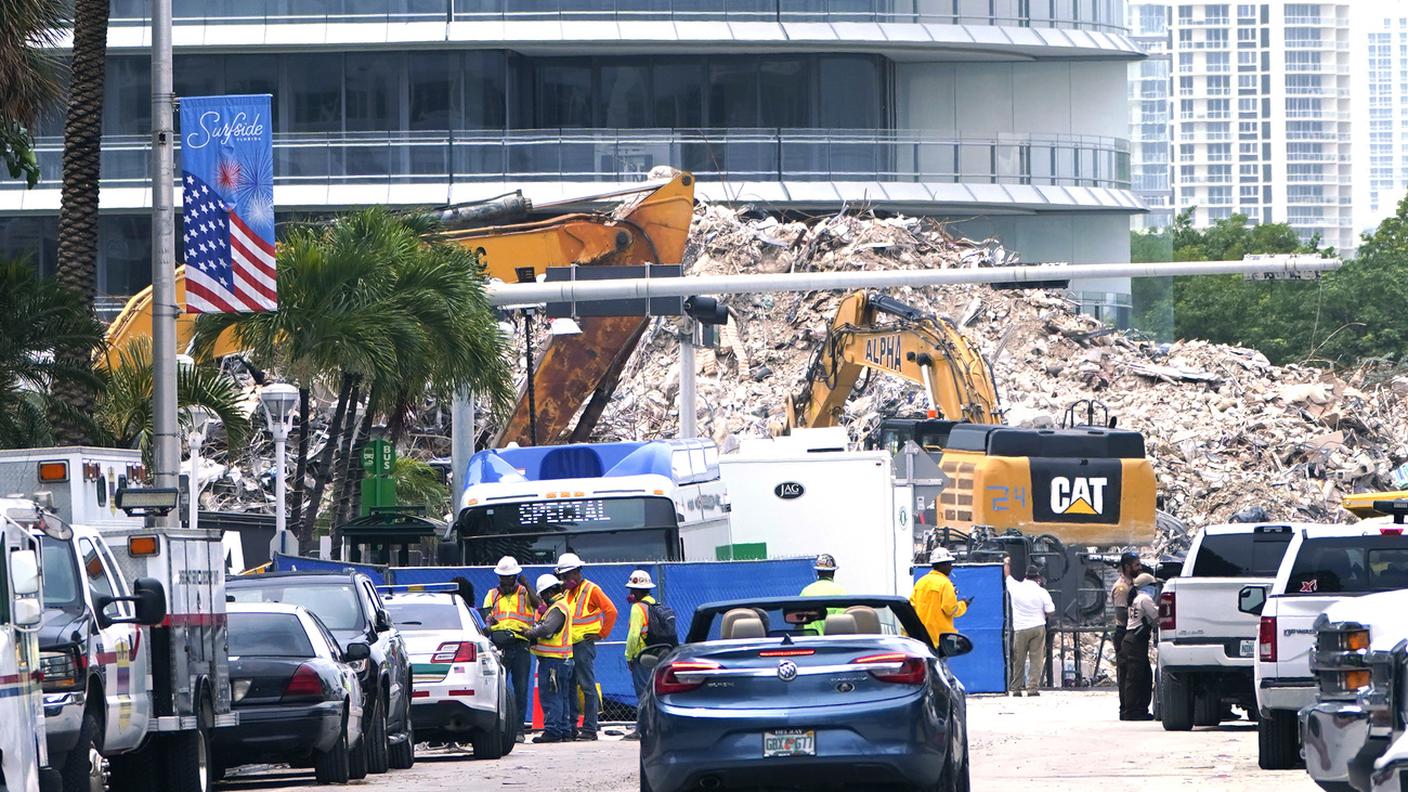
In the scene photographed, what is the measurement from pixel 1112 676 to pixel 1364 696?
24.3 metres

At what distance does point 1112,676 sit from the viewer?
35281 mm

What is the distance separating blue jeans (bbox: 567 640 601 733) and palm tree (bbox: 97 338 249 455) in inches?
195

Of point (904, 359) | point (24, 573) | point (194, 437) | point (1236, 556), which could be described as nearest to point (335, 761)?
point (24, 573)

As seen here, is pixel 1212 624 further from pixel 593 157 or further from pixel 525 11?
pixel 525 11

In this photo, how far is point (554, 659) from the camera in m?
24.7

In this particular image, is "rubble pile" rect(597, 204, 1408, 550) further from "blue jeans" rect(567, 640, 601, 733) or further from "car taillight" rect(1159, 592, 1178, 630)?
"car taillight" rect(1159, 592, 1178, 630)

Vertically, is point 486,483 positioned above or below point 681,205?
below

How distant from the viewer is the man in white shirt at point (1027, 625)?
99.3ft

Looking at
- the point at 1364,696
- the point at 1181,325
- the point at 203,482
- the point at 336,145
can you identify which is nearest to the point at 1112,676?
the point at 203,482

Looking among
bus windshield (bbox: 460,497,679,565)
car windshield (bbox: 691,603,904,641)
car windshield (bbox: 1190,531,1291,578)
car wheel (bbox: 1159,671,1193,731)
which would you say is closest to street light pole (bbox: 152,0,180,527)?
bus windshield (bbox: 460,497,679,565)

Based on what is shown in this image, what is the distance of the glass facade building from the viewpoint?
62844 millimetres

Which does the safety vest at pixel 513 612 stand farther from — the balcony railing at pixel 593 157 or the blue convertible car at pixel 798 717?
the balcony railing at pixel 593 157

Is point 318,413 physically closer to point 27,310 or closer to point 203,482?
point 203,482

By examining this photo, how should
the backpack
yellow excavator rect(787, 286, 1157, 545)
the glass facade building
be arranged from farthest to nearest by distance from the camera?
the glass facade building → yellow excavator rect(787, 286, 1157, 545) → the backpack
